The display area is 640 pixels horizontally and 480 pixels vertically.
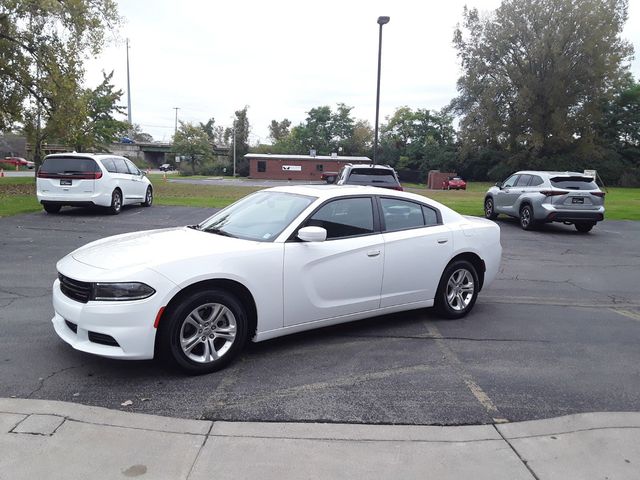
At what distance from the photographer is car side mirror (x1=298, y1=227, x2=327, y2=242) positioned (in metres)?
4.70

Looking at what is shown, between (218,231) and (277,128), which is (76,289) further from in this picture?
(277,128)

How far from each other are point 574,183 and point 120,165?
1277 centimetres

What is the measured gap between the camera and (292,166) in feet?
219

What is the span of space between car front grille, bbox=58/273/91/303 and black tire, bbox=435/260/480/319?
140 inches

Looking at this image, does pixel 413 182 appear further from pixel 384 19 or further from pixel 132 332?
pixel 132 332

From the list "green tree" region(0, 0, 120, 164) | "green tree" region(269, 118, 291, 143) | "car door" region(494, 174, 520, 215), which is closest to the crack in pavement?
"car door" region(494, 174, 520, 215)

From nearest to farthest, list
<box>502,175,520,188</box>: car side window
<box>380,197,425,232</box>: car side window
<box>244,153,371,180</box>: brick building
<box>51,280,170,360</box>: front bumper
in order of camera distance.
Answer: <box>51,280,170,360</box>: front bumper
<box>380,197,425,232</box>: car side window
<box>502,175,520,188</box>: car side window
<box>244,153,371,180</box>: brick building

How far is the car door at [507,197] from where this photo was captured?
15.8 meters

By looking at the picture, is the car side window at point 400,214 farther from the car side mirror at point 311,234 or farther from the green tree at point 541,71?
the green tree at point 541,71

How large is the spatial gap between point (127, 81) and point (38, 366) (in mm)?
79427

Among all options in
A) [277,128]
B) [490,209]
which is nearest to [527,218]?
[490,209]

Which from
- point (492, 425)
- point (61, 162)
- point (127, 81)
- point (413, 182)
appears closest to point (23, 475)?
point (492, 425)

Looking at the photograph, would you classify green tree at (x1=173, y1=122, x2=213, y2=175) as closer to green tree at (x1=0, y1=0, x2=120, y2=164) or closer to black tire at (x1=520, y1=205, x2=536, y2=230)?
green tree at (x1=0, y1=0, x2=120, y2=164)

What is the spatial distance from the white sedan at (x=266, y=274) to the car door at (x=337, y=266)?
10mm
